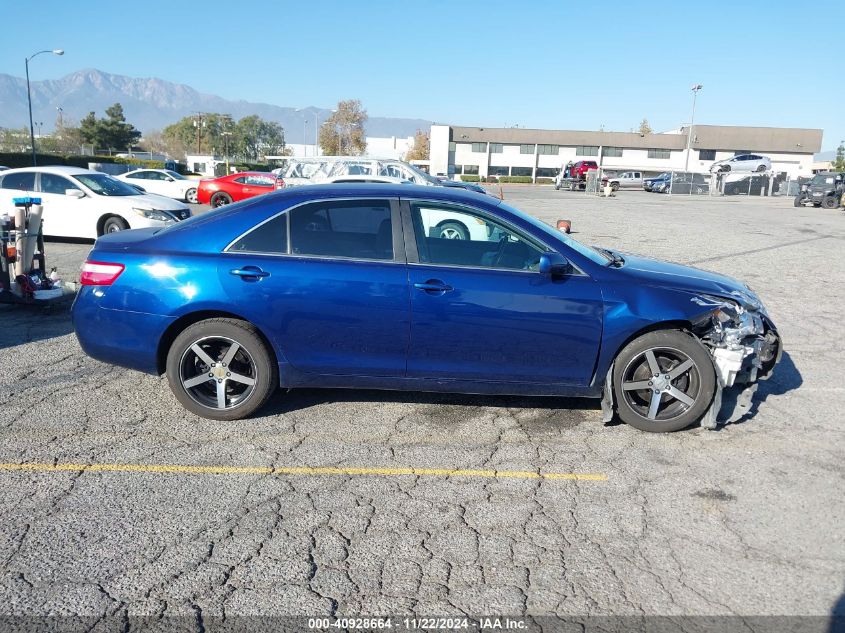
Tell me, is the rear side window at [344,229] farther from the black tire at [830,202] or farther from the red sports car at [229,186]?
the black tire at [830,202]

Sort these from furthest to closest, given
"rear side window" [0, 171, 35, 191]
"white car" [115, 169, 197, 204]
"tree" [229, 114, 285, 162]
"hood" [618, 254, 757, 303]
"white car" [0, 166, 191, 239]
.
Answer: "tree" [229, 114, 285, 162] < "white car" [115, 169, 197, 204] < "rear side window" [0, 171, 35, 191] < "white car" [0, 166, 191, 239] < "hood" [618, 254, 757, 303]

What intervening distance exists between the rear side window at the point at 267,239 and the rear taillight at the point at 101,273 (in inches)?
32.0

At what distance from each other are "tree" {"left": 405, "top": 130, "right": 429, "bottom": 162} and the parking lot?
96.2 m

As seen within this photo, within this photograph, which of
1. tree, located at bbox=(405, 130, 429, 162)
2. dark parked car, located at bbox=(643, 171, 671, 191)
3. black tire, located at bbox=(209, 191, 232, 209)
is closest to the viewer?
black tire, located at bbox=(209, 191, 232, 209)

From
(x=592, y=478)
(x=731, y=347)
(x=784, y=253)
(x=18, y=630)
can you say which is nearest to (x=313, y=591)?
(x=18, y=630)

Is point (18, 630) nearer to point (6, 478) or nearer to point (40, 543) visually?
point (40, 543)

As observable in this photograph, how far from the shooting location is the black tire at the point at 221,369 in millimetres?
4609

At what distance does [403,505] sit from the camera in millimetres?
3684

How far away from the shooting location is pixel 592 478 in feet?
13.3

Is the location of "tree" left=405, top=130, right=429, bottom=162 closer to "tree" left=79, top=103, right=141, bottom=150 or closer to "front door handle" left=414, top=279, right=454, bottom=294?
"tree" left=79, top=103, right=141, bottom=150

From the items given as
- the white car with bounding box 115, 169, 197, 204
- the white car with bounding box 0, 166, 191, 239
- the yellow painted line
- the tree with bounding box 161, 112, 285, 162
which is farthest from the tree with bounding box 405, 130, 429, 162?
the yellow painted line

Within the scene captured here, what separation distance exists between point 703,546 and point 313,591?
193cm

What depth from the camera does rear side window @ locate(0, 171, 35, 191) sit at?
13.0 metres

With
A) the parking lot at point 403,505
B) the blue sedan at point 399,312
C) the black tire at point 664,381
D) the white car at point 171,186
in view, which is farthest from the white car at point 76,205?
the white car at point 171,186
